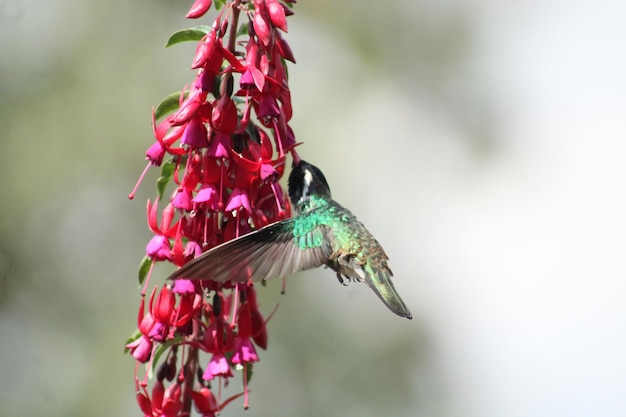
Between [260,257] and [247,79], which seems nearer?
[247,79]

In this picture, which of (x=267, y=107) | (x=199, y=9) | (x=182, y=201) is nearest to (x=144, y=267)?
(x=182, y=201)

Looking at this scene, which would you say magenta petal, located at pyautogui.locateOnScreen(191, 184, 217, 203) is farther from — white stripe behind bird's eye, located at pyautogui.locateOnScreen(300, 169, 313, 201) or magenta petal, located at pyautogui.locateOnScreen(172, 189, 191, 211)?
white stripe behind bird's eye, located at pyautogui.locateOnScreen(300, 169, 313, 201)

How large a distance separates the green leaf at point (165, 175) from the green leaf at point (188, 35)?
294mm

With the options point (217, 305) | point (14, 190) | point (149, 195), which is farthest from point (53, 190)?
point (217, 305)

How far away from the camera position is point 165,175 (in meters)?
2.21

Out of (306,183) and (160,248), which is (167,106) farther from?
(306,183)

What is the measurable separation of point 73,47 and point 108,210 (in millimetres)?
897

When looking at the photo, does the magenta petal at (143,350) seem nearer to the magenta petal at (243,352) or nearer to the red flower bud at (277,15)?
the magenta petal at (243,352)

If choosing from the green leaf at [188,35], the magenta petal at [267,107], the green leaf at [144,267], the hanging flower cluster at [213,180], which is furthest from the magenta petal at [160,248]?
the green leaf at [188,35]

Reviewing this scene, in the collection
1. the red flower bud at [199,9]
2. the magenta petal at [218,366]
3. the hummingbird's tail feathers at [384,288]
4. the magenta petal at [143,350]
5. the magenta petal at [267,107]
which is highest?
the red flower bud at [199,9]

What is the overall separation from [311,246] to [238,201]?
480 mm

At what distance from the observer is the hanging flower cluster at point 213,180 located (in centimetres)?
203

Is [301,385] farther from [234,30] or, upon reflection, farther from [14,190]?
[234,30]

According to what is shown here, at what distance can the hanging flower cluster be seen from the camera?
203 centimetres
